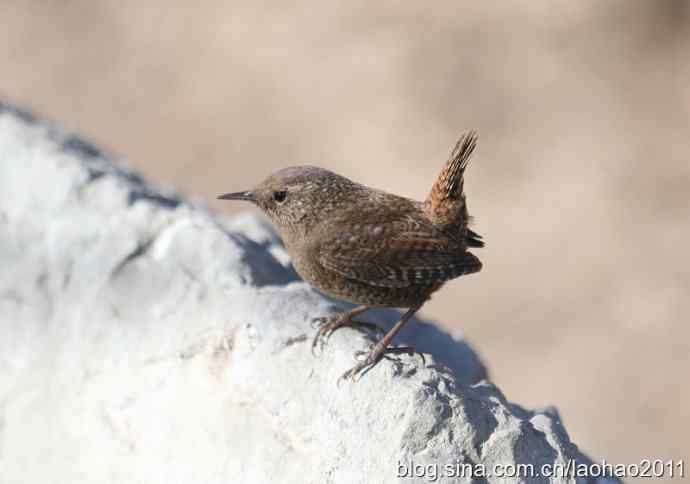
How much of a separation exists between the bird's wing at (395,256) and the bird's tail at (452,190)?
0.30 ft

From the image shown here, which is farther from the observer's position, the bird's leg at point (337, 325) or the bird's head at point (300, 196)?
the bird's head at point (300, 196)

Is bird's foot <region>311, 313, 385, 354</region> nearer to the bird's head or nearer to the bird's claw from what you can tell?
the bird's claw

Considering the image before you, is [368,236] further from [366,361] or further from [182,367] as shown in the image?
[182,367]

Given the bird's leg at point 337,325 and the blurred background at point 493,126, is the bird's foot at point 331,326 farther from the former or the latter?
the blurred background at point 493,126

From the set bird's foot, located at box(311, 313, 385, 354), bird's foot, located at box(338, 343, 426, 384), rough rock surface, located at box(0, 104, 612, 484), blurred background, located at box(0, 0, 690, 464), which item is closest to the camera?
rough rock surface, located at box(0, 104, 612, 484)

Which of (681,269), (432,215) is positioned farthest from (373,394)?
(681,269)

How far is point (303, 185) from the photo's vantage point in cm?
329

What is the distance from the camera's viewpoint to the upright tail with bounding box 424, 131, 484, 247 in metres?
3.27

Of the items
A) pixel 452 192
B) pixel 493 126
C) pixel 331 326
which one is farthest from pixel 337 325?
pixel 493 126

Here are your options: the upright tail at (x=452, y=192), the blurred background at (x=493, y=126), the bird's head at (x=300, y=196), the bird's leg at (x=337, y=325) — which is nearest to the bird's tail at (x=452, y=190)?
the upright tail at (x=452, y=192)

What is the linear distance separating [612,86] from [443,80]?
56.1 inches

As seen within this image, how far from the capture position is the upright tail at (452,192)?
3.27 meters

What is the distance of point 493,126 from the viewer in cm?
761

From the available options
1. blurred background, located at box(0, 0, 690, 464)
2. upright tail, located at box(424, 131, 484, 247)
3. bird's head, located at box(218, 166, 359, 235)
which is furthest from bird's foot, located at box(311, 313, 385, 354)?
blurred background, located at box(0, 0, 690, 464)
